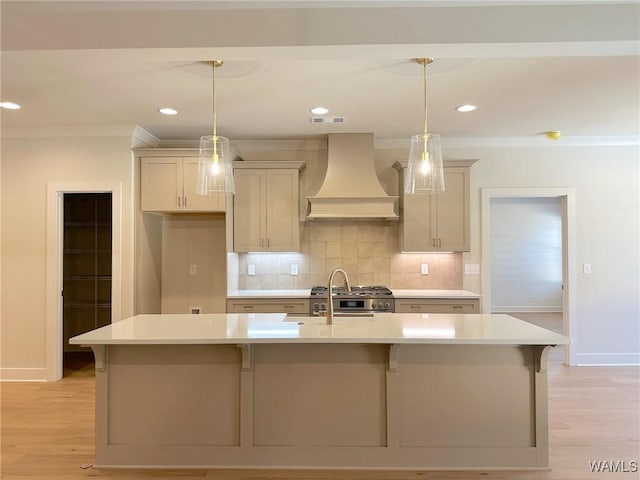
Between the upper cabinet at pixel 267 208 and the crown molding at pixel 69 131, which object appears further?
the upper cabinet at pixel 267 208

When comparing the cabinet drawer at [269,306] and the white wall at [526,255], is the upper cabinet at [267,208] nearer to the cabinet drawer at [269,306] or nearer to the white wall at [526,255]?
the cabinet drawer at [269,306]

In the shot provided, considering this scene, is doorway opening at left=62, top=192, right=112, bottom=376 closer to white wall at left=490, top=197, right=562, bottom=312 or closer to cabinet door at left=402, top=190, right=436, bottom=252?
cabinet door at left=402, top=190, right=436, bottom=252

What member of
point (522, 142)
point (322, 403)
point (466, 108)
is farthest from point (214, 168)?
point (522, 142)

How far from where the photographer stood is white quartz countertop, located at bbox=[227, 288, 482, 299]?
14.0 ft

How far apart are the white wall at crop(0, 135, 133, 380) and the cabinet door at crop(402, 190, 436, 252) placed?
2.95 meters

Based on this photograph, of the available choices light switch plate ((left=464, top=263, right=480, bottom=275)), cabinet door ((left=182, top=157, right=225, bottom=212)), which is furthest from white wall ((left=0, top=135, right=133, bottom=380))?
light switch plate ((left=464, top=263, right=480, bottom=275))

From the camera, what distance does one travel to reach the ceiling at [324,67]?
2127 millimetres

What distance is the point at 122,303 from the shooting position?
4.18 meters

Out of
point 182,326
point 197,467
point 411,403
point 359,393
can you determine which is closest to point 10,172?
point 182,326

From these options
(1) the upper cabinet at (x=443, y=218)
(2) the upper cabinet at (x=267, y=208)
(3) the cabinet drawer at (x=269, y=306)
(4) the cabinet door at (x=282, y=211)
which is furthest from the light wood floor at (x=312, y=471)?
(4) the cabinet door at (x=282, y=211)

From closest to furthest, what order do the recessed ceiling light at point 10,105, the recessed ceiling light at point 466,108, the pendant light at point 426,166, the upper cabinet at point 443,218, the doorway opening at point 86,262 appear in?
1. the pendant light at point 426,166
2. the recessed ceiling light at point 10,105
3. the recessed ceiling light at point 466,108
4. the upper cabinet at point 443,218
5. the doorway opening at point 86,262

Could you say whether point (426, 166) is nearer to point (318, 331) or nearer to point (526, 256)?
point (318, 331)

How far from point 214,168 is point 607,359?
4.84 metres

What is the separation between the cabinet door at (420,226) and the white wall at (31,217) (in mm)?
2952
